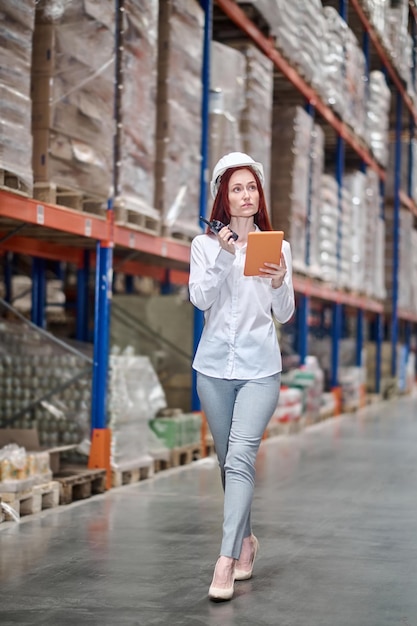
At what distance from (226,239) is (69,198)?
2.85 m

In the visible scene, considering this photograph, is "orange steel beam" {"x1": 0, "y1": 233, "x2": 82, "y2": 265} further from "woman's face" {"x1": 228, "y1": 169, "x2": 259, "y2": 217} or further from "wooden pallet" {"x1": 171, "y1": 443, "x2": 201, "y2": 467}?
"woman's face" {"x1": 228, "y1": 169, "x2": 259, "y2": 217}

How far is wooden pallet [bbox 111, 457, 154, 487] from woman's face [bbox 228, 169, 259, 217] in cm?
331

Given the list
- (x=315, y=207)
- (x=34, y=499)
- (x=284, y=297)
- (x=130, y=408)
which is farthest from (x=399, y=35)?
(x=284, y=297)

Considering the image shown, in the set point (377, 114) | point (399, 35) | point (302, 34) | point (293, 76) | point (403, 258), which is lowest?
point (403, 258)

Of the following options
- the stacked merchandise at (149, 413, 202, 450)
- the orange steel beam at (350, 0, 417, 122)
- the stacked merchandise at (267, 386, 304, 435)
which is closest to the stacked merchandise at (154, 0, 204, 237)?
the stacked merchandise at (149, 413, 202, 450)

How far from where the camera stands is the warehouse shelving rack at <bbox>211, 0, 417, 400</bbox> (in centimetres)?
1049

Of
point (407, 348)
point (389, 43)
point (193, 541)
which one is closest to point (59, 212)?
point (193, 541)

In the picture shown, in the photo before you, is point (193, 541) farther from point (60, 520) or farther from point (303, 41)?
point (303, 41)

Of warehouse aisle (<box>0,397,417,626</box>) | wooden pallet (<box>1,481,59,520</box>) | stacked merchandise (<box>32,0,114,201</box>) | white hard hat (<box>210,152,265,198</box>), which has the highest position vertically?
stacked merchandise (<box>32,0,114,201</box>)

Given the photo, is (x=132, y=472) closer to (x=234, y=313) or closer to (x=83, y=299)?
(x=83, y=299)

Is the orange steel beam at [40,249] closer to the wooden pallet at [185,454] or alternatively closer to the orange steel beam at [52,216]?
the orange steel beam at [52,216]

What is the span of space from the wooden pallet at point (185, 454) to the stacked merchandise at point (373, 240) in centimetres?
816

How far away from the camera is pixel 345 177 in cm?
1510

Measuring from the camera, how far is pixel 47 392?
700 cm
